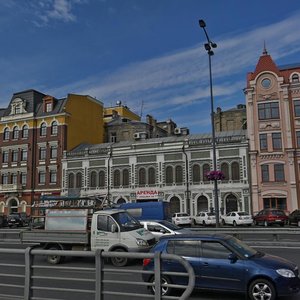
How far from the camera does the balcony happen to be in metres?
58.0

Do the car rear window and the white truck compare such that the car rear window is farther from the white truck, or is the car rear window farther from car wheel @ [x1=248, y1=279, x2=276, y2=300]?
the white truck

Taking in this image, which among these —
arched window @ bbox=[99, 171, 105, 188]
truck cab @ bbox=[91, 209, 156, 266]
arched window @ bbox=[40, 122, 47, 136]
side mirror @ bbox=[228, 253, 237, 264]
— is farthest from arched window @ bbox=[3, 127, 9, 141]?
side mirror @ bbox=[228, 253, 237, 264]

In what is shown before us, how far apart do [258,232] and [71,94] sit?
43977 mm

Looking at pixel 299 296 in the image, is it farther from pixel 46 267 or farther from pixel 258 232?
pixel 258 232

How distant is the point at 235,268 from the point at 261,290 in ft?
2.32

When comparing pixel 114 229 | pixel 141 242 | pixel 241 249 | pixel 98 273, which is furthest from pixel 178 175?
pixel 98 273

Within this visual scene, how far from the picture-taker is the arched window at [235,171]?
46.2m

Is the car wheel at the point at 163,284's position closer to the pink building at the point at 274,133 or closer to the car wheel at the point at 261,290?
the car wheel at the point at 261,290

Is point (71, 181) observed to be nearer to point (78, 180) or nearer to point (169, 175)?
point (78, 180)

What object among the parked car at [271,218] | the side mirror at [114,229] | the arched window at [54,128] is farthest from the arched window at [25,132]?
the side mirror at [114,229]

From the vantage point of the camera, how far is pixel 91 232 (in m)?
15.6

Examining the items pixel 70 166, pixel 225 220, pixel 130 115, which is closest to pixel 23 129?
pixel 70 166

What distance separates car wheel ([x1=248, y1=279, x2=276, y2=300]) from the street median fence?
130 inches

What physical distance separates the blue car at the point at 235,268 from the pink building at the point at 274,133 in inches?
1450
